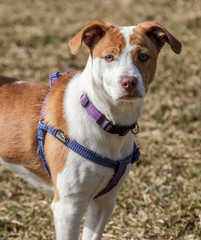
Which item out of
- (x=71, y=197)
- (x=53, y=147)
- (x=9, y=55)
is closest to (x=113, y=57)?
(x=53, y=147)

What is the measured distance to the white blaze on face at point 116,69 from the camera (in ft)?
8.78

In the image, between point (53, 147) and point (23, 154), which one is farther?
point (23, 154)

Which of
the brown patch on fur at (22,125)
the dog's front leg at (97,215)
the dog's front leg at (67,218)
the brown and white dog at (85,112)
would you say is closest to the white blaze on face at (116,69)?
the brown and white dog at (85,112)

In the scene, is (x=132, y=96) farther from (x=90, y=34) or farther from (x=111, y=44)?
(x=90, y=34)

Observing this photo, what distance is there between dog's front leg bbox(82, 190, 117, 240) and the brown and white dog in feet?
0.06

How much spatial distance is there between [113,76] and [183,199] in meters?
2.14

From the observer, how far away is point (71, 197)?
301cm

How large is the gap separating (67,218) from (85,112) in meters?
0.80

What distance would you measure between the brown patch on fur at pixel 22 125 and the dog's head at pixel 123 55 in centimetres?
65

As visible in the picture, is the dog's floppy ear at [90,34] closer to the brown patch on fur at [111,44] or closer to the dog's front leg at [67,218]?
the brown patch on fur at [111,44]

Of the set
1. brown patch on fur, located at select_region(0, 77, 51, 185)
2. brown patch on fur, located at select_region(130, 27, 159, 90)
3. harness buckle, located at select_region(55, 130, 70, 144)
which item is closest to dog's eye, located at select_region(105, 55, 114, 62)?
brown patch on fur, located at select_region(130, 27, 159, 90)

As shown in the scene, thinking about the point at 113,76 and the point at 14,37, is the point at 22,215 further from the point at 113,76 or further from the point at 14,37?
the point at 14,37

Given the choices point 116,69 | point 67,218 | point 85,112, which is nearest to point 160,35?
point 116,69

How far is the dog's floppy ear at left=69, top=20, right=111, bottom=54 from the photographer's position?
2.88m
